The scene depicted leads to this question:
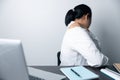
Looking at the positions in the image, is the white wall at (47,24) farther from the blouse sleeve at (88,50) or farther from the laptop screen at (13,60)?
the laptop screen at (13,60)

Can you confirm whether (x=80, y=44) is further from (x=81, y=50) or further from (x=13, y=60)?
(x=13, y=60)

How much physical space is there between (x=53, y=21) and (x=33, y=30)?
1.03 ft

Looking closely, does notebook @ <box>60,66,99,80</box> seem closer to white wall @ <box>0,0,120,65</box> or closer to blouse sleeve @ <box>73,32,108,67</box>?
blouse sleeve @ <box>73,32,108,67</box>

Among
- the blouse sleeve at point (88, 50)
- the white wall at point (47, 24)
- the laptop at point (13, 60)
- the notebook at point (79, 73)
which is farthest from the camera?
the white wall at point (47, 24)

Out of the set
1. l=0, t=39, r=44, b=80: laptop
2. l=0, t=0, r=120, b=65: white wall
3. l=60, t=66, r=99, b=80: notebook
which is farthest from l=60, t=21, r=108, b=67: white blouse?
l=0, t=0, r=120, b=65: white wall

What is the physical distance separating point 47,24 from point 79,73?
157 cm

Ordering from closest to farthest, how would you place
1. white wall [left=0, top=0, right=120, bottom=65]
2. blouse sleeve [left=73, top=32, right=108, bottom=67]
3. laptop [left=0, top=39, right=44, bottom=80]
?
laptop [left=0, top=39, right=44, bottom=80]
blouse sleeve [left=73, top=32, right=108, bottom=67]
white wall [left=0, top=0, right=120, bottom=65]

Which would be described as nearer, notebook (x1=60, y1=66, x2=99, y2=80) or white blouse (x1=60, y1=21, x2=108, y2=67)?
notebook (x1=60, y1=66, x2=99, y2=80)

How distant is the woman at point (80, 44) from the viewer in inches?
72.7

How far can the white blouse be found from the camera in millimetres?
1837

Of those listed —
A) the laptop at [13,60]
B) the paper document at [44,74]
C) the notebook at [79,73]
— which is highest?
the laptop at [13,60]

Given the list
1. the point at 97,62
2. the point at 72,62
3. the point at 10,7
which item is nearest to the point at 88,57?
the point at 97,62

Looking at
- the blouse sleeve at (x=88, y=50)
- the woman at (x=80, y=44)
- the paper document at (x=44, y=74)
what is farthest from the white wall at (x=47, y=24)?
the paper document at (x=44, y=74)

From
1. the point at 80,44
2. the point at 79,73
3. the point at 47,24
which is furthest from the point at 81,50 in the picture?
the point at 47,24
